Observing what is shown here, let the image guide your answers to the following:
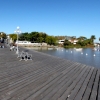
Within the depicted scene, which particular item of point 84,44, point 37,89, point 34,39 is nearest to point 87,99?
point 37,89

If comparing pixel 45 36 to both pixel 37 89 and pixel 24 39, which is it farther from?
pixel 37 89

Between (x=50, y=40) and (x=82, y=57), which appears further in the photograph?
(x=50, y=40)

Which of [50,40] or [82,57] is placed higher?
[50,40]

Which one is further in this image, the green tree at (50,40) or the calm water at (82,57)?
the green tree at (50,40)

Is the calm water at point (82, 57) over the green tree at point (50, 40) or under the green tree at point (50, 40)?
under

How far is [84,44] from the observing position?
131 meters

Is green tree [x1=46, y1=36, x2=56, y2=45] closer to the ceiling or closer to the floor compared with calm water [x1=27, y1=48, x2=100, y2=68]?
closer to the ceiling

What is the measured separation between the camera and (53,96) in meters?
5.03

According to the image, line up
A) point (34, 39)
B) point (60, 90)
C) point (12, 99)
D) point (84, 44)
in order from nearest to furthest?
1. point (12, 99)
2. point (60, 90)
3. point (34, 39)
4. point (84, 44)

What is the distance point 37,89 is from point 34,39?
106 m

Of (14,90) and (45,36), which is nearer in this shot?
(14,90)

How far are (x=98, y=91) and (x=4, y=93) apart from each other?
3.25 meters

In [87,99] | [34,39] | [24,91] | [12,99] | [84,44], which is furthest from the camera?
[84,44]

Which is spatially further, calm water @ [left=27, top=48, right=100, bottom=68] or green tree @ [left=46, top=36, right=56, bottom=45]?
green tree @ [left=46, top=36, right=56, bottom=45]
